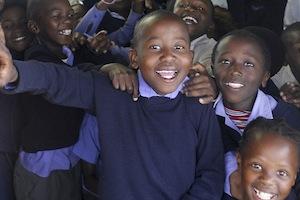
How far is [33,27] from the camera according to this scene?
86.0 inches

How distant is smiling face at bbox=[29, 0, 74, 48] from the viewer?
7.11 feet

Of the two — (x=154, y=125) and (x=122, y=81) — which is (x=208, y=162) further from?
(x=122, y=81)

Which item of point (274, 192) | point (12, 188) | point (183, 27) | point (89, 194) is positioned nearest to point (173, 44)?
point (183, 27)

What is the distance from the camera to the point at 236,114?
6.26 ft

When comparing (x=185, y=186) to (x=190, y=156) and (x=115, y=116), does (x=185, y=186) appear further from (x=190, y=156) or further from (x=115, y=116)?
(x=115, y=116)

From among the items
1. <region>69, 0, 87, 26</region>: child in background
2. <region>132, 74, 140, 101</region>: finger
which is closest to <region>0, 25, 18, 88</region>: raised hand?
<region>132, 74, 140, 101</region>: finger

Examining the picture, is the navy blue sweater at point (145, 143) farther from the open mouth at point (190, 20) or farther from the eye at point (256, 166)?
the open mouth at point (190, 20)

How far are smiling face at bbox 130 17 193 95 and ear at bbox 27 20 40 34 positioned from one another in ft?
2.24

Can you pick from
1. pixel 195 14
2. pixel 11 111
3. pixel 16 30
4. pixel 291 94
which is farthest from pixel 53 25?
pixel 291 94

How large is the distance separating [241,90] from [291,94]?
24 cm

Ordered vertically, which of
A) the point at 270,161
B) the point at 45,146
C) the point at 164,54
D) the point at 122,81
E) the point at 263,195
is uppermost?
the point at 164,54

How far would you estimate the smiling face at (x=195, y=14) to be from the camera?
7.74 ft

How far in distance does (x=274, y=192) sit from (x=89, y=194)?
84cm

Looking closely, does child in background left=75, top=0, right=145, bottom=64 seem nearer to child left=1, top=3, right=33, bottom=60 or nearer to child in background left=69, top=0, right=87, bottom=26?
child in background left=69, top=0, right=87, bottom=26
